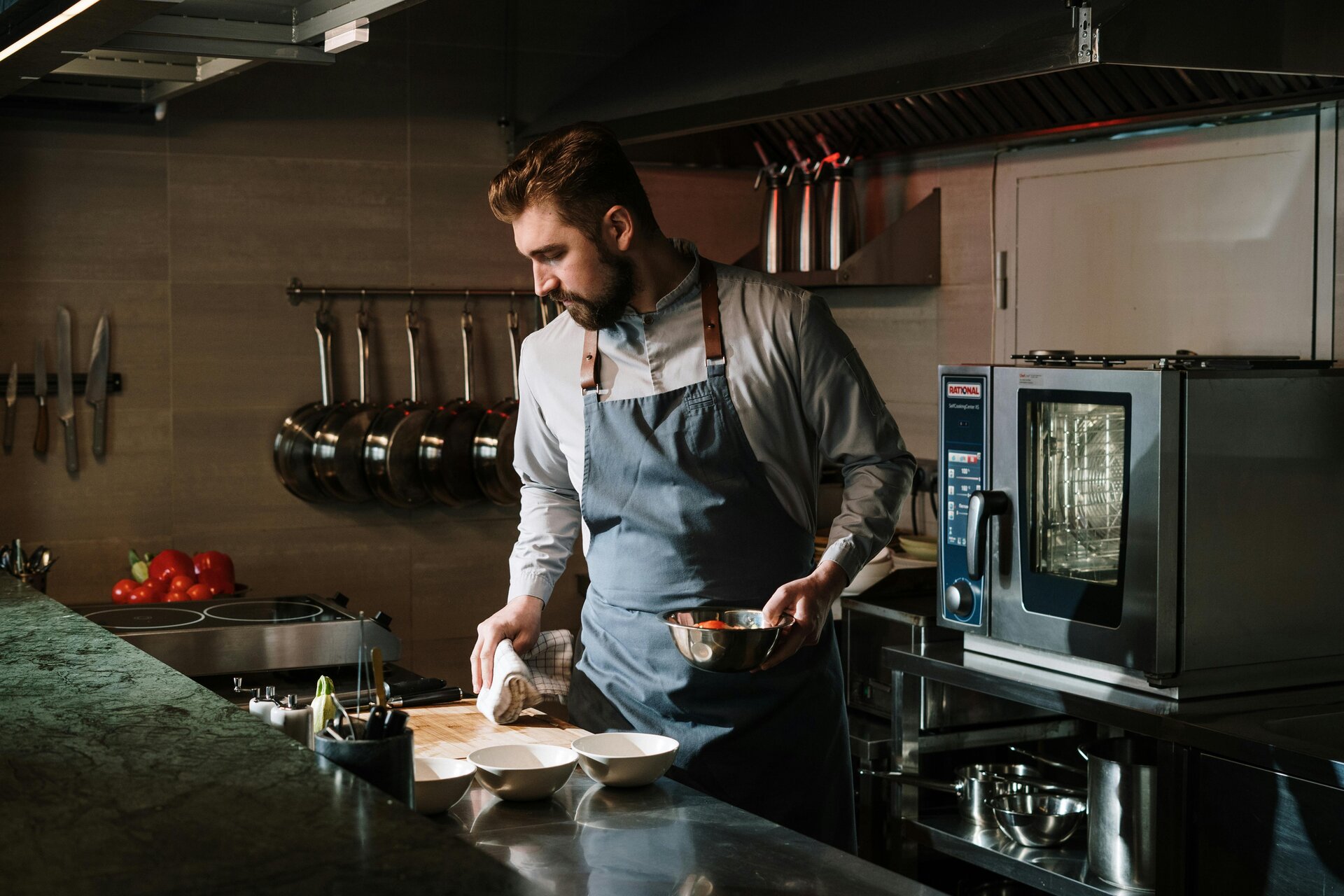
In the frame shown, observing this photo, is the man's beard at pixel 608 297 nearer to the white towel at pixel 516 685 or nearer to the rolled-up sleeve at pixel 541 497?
the rolled-up sleeve at pixel 541 497

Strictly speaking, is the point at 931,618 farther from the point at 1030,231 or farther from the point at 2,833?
the point at 2,833

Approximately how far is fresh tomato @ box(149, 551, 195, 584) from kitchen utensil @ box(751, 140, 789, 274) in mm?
A: 1586

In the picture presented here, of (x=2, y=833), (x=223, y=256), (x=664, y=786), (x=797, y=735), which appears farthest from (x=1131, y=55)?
(x=223, y=256)

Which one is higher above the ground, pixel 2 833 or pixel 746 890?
pixel 2 833

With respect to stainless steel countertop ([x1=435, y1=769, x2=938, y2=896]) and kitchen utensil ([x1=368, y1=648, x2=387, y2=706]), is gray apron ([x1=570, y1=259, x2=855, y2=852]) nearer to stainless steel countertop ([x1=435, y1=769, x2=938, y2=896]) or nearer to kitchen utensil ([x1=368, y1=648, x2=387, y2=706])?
stainless steel countertop ([x1=435, y1=769, x2=938, y2=896])

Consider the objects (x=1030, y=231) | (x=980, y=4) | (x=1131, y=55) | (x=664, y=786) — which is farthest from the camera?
(x=1030, y=231)

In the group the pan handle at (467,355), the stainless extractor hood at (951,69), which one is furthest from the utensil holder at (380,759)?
the pan handle at (467,355)

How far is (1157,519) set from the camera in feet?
6.82

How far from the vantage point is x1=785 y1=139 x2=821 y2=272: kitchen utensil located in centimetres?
366

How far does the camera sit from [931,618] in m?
2.76

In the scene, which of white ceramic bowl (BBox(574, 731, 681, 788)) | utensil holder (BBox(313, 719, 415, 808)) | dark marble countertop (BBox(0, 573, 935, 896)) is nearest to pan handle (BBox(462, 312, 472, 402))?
dark marble countertop (BBox(0, 573, 935, 896))

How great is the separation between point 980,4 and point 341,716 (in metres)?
1.74

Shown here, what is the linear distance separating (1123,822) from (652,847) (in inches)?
38.5

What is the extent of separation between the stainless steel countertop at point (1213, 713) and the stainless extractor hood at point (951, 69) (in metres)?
0.93
